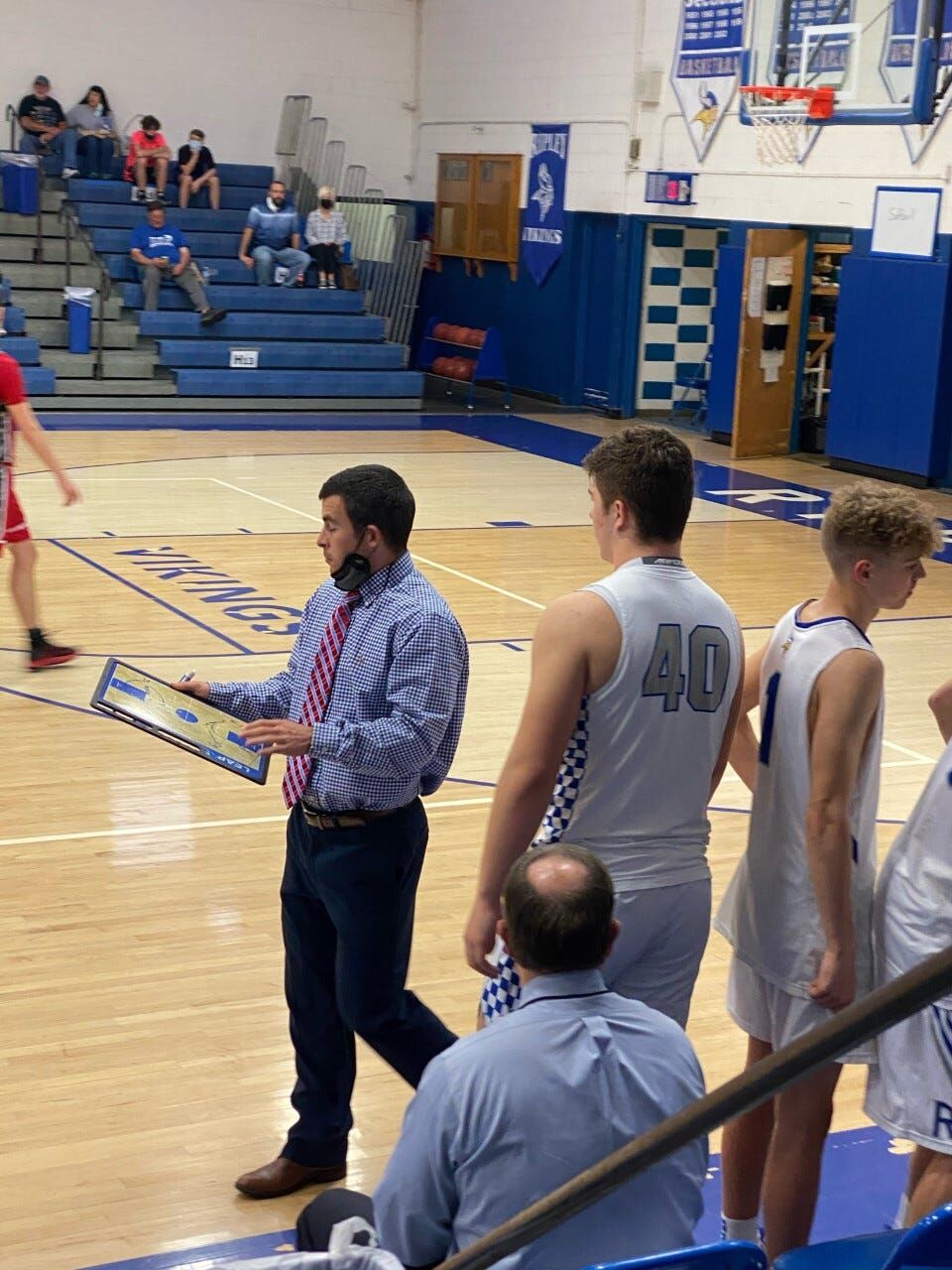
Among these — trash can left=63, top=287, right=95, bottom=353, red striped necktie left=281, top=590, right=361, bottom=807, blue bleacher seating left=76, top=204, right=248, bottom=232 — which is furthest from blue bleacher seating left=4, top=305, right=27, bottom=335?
red striped necktie left=281, top=590, right=361, bottom=807

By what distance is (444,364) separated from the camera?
22281 millimetres

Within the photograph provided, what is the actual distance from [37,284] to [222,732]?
17.7m

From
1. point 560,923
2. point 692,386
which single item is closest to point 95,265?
point 692,386

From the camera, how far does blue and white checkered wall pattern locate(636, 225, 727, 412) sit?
20.3 metres

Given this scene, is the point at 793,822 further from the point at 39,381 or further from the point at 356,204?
the point at 356,204

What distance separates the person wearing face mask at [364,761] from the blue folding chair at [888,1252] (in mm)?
1199

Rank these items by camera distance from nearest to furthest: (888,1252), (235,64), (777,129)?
(888,1252), (777,129), (235,64)

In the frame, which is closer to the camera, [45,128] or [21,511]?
[21,511]

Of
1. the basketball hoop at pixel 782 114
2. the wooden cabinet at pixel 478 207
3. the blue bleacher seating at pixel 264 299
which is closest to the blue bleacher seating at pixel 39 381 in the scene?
the blue bleacher seating at pixel 264 299

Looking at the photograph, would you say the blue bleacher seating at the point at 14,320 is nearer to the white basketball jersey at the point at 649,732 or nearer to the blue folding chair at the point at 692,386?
the blue folding chair at the point at 692,386

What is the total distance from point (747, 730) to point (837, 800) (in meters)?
0.44

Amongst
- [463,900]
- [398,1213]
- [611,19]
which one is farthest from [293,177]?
[398,1213]

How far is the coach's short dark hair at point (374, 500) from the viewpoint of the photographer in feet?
11.9

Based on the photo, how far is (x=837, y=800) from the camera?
122 inches
